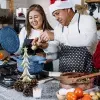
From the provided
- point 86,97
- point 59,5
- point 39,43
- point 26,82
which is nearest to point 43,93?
point 26,82

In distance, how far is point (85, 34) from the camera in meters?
1.78

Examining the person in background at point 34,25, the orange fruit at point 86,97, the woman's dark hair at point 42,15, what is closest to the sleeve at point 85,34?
the person in background at point 34,25

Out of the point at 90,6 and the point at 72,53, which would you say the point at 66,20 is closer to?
the point at 72,53

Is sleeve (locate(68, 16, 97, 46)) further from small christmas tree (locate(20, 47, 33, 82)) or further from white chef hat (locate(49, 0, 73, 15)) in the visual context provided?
small christmas tree (locate(20, 47, 33, 82))

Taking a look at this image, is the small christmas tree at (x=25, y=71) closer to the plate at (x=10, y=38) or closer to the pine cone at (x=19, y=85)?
the pine cone at (x=19, y=85)

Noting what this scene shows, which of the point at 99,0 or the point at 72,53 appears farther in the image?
the point at 99,0

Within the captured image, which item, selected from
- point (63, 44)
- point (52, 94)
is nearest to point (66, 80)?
point (52, 94)

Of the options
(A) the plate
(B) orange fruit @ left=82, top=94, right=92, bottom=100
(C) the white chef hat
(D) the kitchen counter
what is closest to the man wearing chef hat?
(C) the white chef hat

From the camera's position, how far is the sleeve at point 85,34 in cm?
177

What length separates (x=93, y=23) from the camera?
1.80 metres

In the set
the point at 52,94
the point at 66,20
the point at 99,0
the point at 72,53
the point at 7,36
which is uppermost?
the point at 99,0

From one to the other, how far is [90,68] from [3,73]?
68 cm

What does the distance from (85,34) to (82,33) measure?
25mm

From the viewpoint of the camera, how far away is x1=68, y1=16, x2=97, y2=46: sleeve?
177 centimetres
